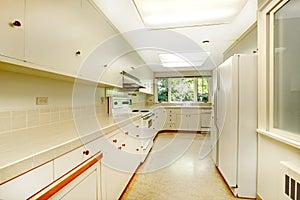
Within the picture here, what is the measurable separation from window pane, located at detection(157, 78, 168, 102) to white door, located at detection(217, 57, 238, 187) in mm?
4052

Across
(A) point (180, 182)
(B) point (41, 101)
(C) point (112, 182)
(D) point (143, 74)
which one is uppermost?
(D) point (143, 74)

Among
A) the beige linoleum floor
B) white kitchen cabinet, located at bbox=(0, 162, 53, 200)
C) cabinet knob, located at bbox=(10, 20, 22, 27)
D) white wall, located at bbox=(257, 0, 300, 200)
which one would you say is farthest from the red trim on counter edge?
white wall, located at bbox=(257, 0, 300, 200)

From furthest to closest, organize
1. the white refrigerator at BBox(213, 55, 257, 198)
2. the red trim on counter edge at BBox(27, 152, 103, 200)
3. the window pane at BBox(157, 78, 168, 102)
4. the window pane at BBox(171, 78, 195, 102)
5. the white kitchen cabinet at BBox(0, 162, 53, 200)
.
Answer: the window pane at BBox(157, 78, 168, 102) < the window pane at BBox(171, 78, 195, 102) < the white refrigerator at BBox(213, 55, 257, 198) < the red trim on counter edge at BBox(27, 152, 103, 200) < the white kitchen cabinet at BBox(0, 162, 53, 200)

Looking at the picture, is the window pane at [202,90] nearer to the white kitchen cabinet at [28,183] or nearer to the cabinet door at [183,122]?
the cabinet door at [183,122]

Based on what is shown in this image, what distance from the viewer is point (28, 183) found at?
720mm

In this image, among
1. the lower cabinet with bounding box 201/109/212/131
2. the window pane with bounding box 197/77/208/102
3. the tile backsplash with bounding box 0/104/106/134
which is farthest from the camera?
the window pane with bounding box 197/77/208/102

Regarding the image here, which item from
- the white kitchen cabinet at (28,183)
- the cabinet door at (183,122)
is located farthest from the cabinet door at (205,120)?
the white kitchen cabinet at (28,183)

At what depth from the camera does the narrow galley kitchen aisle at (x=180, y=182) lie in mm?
2076

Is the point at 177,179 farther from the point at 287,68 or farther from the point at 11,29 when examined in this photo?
the point at 11,29

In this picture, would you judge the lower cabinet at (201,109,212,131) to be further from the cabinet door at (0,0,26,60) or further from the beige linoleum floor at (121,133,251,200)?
the cabinet door at (0,0,26,60)

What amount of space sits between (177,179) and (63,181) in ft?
6.34

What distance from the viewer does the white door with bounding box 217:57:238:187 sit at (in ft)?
7.06

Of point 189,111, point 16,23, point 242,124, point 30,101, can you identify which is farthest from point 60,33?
point 189,111

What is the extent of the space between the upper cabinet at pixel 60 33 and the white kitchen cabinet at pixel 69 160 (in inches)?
24.0
